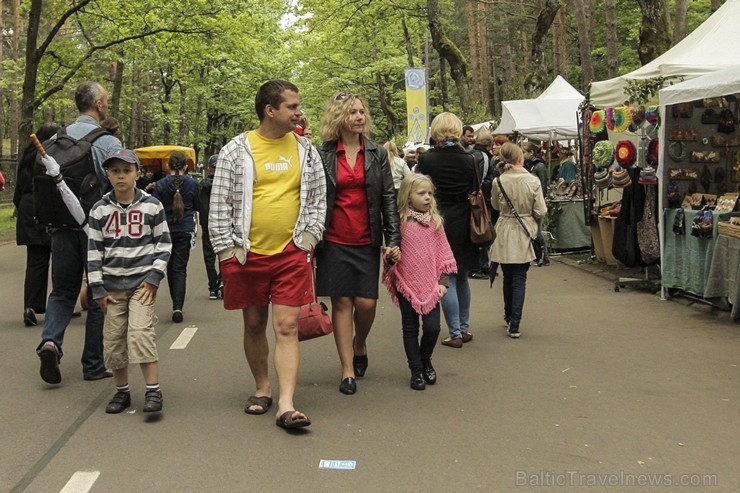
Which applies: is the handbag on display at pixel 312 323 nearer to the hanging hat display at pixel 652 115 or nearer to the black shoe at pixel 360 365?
the black shoe at pixel 360 365

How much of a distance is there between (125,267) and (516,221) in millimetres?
4068

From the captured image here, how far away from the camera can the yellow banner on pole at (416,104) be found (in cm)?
2681

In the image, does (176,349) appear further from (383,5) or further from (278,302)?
(383,5)

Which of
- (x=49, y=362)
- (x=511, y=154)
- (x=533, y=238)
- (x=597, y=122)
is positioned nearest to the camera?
(x=49, y=362)

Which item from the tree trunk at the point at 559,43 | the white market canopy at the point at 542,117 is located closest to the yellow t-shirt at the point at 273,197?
the white market canopy at the point at 542,117

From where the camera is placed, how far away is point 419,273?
6.50 m

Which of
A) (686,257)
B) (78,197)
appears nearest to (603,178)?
(686,257)

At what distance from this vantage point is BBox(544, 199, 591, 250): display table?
16.2 metres

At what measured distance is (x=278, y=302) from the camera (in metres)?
5.50

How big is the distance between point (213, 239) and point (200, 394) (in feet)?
4.45

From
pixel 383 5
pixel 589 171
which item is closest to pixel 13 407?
pixel 589 171

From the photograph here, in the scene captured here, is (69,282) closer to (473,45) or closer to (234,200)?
(234,200)

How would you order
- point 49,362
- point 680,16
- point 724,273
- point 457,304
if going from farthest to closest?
point 680,16
point 724,273
point 457,304
point 49,362

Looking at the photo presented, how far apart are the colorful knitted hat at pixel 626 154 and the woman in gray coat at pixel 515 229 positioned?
3.32m
